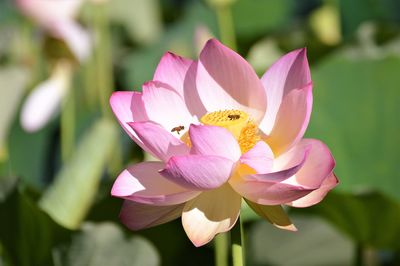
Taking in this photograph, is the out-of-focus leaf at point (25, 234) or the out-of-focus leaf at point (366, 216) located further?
the out-of-focus leaf at point (366, 216)

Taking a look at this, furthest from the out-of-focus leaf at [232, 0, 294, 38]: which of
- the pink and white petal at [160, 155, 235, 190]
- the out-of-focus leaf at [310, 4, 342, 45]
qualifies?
the pink and white petal at [160, 155, 235, 190]

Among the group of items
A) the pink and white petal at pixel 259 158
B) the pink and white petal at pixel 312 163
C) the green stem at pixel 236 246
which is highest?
the pink and white petal at pixel 259 158

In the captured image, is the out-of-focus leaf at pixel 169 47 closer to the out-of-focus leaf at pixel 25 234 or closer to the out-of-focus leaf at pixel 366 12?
the out-of-focus leaf at pixel 366 12

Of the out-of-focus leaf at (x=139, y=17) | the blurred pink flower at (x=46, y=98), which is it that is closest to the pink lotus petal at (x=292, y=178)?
Result: the blurred pink flower at (x=46, y=98)

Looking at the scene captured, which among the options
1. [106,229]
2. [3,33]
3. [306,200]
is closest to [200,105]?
[306,200]

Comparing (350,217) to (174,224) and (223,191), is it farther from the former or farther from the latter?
(223,191)

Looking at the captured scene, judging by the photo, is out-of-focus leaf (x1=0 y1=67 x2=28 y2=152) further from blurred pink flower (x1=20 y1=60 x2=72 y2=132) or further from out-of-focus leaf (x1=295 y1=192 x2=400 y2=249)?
out-of-focus leaf (x1=295 y1=192 x2=400 y2=249)

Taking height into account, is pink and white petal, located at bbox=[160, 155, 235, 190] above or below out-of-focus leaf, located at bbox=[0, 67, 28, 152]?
above

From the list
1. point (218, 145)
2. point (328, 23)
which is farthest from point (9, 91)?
point (218, 145)
